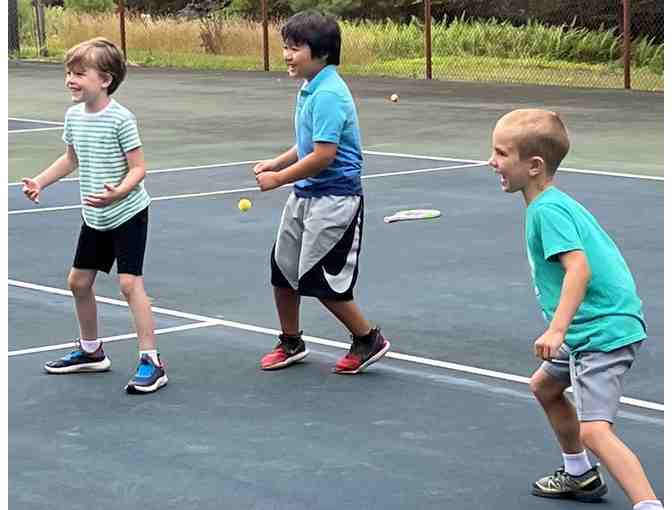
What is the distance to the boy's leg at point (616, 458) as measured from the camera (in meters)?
5.23

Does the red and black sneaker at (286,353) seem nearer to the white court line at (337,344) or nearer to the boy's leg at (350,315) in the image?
the boy's leg at (350,315)

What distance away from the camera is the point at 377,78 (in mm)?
30031

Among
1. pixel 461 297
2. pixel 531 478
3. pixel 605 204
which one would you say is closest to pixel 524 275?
pixel 461 297

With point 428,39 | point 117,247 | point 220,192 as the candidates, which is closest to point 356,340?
point 117,247

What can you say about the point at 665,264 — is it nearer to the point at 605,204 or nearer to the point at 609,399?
the point at 605,204

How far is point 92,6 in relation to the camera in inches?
1738

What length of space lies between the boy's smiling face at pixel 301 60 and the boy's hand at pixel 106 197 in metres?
0.92

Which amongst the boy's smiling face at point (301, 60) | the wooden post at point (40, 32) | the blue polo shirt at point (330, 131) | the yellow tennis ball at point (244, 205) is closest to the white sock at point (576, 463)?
the blue polo shirt at point (330, 131)

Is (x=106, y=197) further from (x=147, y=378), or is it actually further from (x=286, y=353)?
(x=286, y=353)

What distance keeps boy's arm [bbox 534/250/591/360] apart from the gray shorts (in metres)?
0.22

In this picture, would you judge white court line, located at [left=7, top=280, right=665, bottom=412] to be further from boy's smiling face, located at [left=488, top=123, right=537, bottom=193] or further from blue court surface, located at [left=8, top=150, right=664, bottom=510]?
boy's smiling face, located at [left=488, top=123, right=537, bottom=193]

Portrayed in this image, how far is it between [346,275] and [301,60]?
3.14ft

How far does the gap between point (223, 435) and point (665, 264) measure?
4.35m

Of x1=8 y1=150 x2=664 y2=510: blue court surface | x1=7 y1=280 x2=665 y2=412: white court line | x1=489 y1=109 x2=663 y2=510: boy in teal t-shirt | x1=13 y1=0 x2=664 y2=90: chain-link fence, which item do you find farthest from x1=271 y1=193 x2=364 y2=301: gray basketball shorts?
x1=13 y1=0 x2=664 y2=90: chain-link fence
